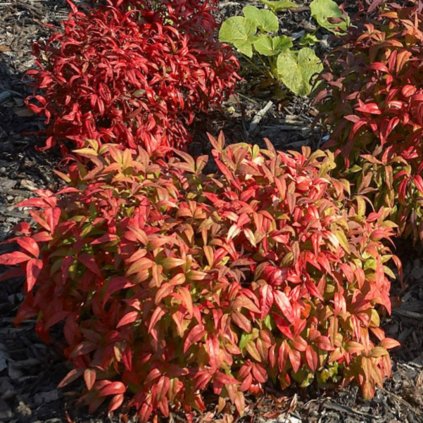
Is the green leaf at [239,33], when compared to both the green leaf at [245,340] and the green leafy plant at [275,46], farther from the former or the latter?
the green leaf at [245,340]

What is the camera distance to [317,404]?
2949 mm

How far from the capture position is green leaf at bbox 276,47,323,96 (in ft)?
15.1

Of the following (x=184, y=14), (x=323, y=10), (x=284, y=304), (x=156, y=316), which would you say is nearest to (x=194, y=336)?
(x=156, y=316)

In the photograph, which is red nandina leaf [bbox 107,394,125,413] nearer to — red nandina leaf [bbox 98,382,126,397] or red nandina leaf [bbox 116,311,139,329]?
red nandina leaf [bbox 98,382,126,397]

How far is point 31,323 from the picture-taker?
3.19m

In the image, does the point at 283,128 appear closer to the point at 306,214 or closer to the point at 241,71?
the point at 241,71

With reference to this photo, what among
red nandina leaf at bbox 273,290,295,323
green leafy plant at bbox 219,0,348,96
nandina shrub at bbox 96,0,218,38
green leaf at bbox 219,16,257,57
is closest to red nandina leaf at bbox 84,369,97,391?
red nandina leaf at bbox 273,290,295,323

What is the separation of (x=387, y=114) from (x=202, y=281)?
1.31 metres

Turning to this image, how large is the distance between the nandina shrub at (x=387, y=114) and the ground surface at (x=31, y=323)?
19.0 inches

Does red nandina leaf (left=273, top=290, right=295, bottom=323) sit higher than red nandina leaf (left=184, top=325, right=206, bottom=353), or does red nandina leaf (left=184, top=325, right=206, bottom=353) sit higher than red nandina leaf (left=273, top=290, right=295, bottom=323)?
red nandina leaf (left=273, top=290, right=295, bottom=323)

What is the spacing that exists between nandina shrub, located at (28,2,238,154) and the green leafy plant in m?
0.56

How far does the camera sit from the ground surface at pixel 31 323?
9.46ft

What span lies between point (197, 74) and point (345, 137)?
987mm

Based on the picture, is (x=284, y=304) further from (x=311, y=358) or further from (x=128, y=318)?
(x=128, y=318)
